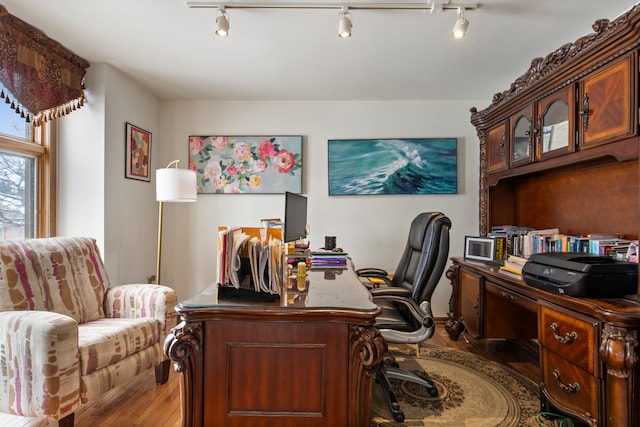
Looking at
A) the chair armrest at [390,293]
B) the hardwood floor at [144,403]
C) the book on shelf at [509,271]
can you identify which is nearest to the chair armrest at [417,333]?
the chair armrest at [390,293]

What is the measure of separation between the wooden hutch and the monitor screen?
1418 millimetres

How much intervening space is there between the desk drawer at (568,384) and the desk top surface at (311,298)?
3.56ft

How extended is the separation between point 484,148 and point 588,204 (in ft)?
Answer: 3.44

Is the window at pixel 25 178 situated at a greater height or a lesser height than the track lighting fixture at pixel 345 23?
lesser

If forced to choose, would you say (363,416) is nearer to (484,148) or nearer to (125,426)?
(125,426)

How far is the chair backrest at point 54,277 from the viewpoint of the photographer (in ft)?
5.81

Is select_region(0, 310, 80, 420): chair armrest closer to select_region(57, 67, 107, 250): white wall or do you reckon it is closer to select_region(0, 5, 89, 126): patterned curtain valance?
select_region(57, 67, 107, 250): white wall

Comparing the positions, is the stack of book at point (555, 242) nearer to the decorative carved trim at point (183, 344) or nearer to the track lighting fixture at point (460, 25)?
the track lighting fixture at point (460, 25)

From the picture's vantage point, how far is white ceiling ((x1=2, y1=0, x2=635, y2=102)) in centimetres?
195

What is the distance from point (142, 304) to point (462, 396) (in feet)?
6.96

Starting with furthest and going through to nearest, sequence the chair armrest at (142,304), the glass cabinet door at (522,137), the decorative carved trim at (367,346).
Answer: the glass cabinet door at (522,137) < the chair armrest at (142,304) < the decorative carved trim at (367,346)

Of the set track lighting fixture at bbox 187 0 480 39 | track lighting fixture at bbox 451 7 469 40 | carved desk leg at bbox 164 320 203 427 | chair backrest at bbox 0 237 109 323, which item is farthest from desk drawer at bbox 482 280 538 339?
chair backrest at bbox 0 237 109 323

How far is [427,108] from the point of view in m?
3.44

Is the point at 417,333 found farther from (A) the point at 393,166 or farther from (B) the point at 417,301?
(A) the point at 393,166
